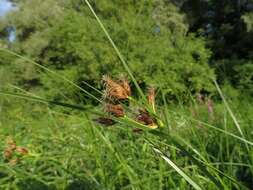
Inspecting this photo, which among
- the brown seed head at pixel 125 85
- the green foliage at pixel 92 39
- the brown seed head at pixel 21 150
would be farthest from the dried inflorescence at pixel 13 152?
the green foliage at pixel 92 39

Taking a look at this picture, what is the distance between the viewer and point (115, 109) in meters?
0.60

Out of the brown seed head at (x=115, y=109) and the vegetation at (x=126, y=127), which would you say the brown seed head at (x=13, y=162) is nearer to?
the vegetation at (x=126, y=127)

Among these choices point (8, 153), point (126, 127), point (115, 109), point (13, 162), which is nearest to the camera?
point (115, 109)

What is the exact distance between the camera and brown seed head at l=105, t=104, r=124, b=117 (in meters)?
0.59

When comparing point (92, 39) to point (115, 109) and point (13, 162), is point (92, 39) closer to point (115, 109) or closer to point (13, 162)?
point (13, 162)

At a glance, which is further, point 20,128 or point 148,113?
point 20,128

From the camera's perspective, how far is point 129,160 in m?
1.76

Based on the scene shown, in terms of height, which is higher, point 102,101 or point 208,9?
point 208,9

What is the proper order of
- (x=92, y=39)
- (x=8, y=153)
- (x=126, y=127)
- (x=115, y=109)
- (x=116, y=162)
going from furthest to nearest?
(x=92, y=39) < (x=8, y=153) < (x=116, y=162) < (x=126, y=127) < (x=115, y=109)

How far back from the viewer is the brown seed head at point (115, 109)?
59cm

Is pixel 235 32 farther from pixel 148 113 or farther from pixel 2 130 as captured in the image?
pixel 148 113

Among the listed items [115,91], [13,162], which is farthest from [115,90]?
[13,162]

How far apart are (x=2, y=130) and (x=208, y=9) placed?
24715 mm

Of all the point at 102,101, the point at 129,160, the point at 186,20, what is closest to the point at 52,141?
the point at 129,160
